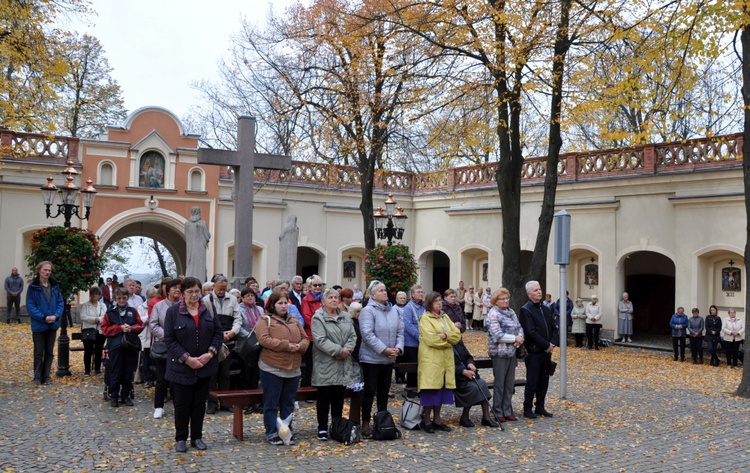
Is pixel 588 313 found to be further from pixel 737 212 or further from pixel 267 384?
pixel 267 384

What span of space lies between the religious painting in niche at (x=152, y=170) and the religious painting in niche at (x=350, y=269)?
7.43 meters

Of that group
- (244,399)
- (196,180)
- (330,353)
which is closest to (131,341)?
(244,399)

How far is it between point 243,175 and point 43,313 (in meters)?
4.10

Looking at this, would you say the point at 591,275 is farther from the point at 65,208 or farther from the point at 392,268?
the point at 65,208

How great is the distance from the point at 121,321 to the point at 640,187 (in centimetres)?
1537

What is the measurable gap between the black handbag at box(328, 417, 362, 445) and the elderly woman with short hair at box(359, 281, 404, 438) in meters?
0.30

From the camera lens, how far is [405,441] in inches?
298

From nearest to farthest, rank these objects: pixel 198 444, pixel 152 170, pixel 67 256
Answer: pixel 198 444
pixel 67 256
pixel 152 170

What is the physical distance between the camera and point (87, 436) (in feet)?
24.4

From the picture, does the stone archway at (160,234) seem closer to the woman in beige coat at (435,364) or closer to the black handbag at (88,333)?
the black handbag at (88,333)

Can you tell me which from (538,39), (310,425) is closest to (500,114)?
(538,39)

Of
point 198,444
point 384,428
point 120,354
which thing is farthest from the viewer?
point 120,354

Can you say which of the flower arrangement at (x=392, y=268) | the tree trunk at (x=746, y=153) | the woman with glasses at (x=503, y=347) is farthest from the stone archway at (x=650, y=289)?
the woman with glasses at (x=503, y=347)

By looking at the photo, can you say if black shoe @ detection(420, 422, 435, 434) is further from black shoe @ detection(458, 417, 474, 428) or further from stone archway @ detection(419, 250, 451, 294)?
stone archway @ detection(419, 250, 451, 294)
